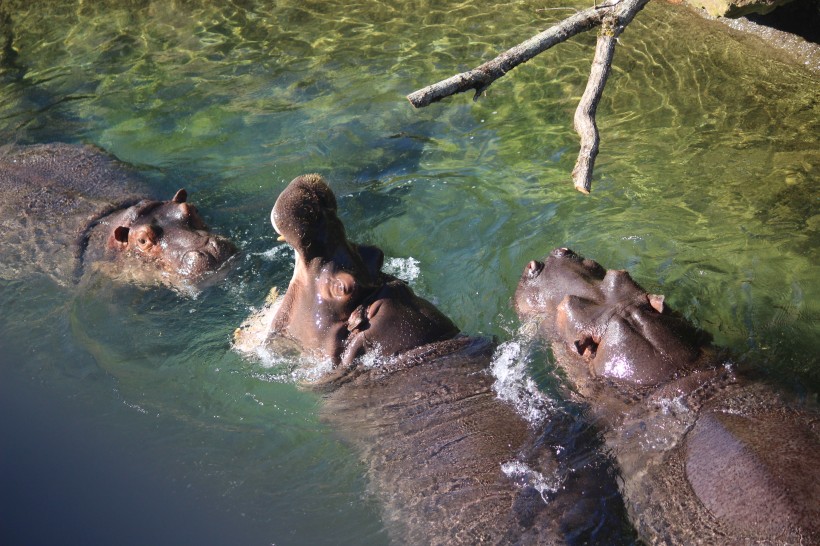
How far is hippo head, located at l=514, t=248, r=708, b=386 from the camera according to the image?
17.6ft

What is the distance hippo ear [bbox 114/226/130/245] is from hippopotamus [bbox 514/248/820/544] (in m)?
3.64

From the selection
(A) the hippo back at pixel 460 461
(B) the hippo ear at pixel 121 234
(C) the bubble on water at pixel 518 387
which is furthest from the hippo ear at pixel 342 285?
(B) the hippo ear at pixel 121 234

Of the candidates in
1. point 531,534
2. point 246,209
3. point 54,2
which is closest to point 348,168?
point 246,209

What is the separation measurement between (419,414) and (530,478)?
0.87 m

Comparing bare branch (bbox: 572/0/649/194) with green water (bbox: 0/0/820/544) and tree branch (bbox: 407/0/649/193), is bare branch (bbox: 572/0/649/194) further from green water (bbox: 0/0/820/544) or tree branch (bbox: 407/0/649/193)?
green water (bbox: 0/0/820/544)

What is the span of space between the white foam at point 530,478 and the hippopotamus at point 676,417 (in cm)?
43

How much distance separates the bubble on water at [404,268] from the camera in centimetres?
748

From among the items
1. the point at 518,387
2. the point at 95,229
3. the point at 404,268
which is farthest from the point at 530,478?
the point at 95,229

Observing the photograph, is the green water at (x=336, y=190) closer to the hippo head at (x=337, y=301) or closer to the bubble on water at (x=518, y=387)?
the bubble on water at (x=518, y=387)

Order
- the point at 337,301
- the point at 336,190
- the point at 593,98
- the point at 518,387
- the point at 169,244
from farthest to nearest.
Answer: the point at 336,190 → the point at 169,244 → the point at 518,387 → the point at 337,301 → the point at 593,98

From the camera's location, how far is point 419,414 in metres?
5.48

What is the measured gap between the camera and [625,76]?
1016 centimetres

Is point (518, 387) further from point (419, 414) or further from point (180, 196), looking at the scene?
point (180, 196)

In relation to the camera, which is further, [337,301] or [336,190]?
[336,190]
